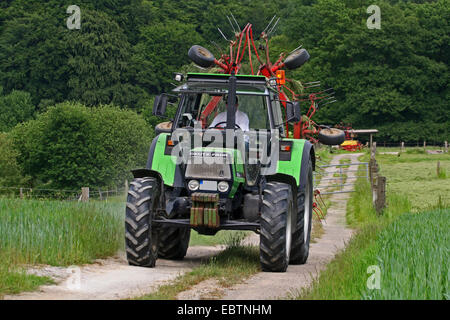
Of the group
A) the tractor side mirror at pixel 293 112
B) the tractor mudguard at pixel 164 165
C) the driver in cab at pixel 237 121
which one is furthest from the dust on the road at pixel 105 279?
the tractor side mirror at pixel 293 112

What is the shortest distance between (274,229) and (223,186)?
868mm

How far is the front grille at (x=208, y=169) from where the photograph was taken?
32.8 ft

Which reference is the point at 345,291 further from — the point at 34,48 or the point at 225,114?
the point at 34,48

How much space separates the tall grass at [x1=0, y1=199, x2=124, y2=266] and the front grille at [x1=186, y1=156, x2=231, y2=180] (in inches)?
65.1

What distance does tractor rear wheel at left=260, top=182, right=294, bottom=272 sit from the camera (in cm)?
984

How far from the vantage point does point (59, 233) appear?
10008 mm

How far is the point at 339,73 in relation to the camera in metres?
86.8

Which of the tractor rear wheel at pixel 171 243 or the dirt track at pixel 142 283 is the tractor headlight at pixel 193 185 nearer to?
the dirt track at pixel 142 283

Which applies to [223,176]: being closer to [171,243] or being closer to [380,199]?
[171,243]

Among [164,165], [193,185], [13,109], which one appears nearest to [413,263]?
[193,185]
